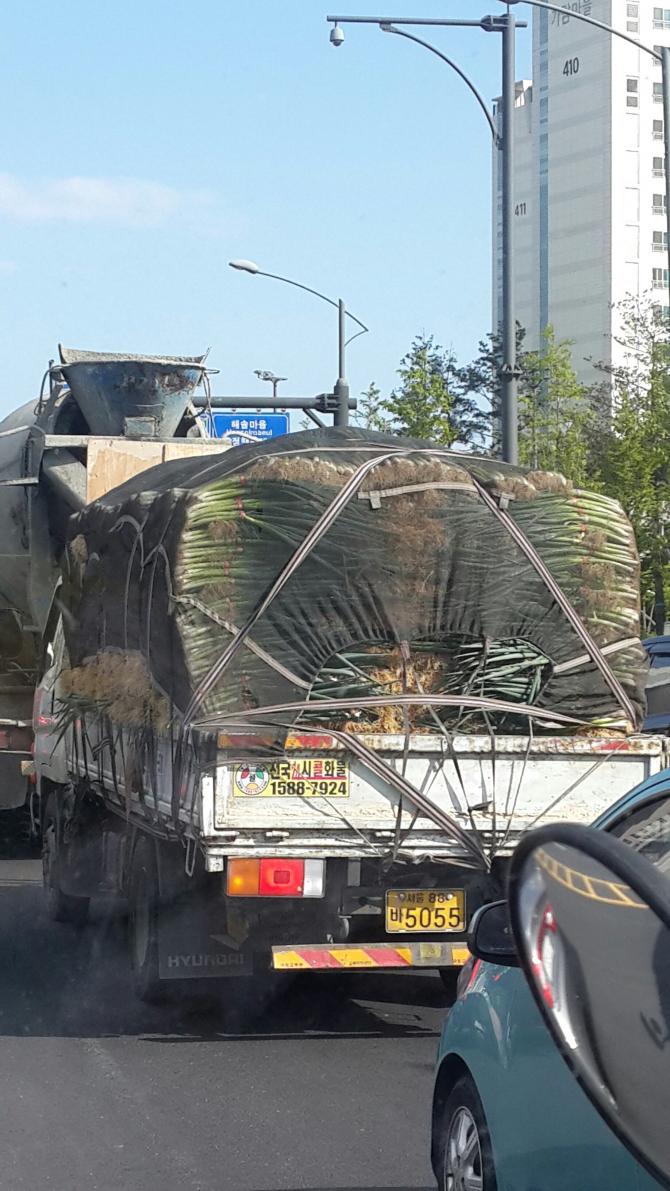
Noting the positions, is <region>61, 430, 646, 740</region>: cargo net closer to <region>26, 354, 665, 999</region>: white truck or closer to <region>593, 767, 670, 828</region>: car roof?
<region>26, 354, 665, 999</region>: white truck

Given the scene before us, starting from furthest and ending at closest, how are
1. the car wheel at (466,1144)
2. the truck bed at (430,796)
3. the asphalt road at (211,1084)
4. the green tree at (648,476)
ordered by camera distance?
the green tree at (648,476) → the truck bed at (430,796) → the asphalt road at (211,1084) → the car wheel at (466,1144)

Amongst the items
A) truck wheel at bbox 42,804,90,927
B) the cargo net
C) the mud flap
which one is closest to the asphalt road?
the mud flap

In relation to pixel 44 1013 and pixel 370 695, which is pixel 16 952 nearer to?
pixel 44 1013

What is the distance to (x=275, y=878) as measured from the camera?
283 inches

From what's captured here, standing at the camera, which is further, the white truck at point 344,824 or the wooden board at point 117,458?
the wooden board at point 117,458

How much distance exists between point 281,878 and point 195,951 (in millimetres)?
838

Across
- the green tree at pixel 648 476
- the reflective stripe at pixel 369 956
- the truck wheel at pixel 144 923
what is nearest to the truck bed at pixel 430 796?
the reflective stripe at pixel 369 956

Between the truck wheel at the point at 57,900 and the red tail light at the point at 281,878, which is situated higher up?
the red tail light at the point at 281,878

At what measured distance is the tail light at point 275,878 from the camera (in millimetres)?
7133

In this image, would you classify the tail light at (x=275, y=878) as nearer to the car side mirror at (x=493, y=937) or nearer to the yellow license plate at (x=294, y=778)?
the yellow license plate at (x=294, y=778)

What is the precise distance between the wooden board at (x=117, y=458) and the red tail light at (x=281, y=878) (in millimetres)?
6492

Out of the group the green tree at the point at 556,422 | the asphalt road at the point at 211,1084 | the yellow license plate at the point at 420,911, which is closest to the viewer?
the asphalt road at the point at 211,1084

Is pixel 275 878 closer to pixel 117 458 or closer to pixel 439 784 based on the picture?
pixel 439 784

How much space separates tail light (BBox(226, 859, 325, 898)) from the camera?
7133 millimetres
